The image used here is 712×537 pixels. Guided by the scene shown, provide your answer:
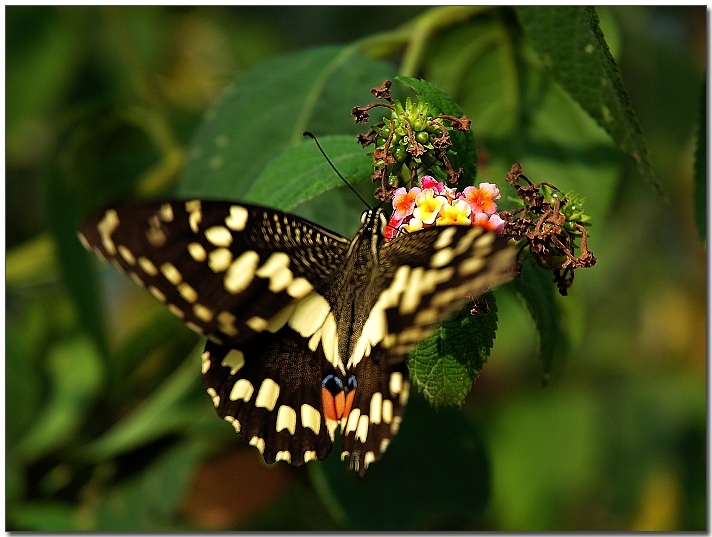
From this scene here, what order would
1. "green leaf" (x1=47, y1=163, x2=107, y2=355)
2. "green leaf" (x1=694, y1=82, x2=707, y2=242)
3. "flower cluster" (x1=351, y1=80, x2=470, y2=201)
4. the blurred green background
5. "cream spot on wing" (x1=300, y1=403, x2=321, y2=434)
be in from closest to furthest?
"flower cluster" (x1=351, y1=80, x2=470, y2=201) → "cream spot on wing" (x1=300, y1=403, x2=321, y2=434) → "green leaf" (x1=694, y1=82, x2=707, y2=242) → the blurred green background → "green leaf" (x1=47, y1=163, x2=107, y2=355)

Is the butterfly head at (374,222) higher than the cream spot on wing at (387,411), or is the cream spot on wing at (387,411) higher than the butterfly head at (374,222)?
the butterfly head at (374,222)

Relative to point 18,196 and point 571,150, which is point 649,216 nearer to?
point 571,150

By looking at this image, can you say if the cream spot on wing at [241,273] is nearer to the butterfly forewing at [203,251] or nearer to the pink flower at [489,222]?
the butterfly forewing at [203,251]

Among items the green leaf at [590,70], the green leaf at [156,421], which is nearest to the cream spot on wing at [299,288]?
the green leaf at [590,70]

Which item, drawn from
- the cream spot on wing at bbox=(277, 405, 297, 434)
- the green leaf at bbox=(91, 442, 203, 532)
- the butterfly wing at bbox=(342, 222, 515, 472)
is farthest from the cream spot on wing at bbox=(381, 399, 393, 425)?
the green leaf at bbox=(91, 442, 203, 532)

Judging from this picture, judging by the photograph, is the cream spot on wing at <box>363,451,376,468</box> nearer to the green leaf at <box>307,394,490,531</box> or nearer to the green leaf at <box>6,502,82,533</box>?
the green leaf at <box>307,394,490,531</box>

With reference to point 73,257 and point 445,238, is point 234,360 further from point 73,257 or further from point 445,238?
point 73,257

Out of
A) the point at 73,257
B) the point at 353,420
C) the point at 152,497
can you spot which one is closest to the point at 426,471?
the point at 152,497

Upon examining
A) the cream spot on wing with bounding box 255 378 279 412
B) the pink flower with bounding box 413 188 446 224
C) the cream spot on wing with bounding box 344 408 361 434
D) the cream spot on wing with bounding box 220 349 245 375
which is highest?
the pink flower with bounding box 413 188 446 224

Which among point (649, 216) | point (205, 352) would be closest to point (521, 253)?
point (205, 352)
